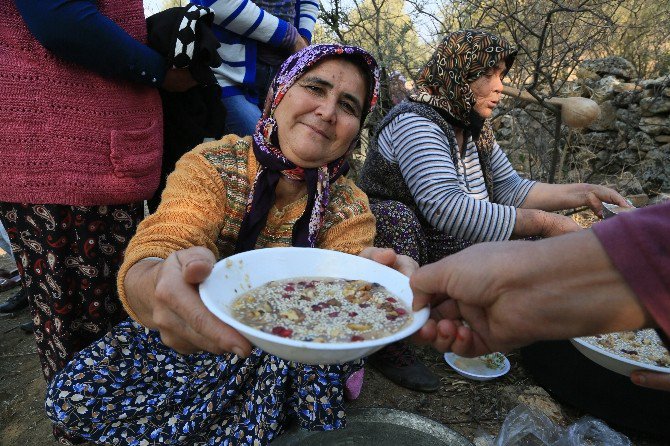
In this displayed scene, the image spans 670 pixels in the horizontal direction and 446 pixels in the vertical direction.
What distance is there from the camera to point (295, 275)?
1.47 meters

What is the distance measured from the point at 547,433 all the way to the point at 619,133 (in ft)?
19.8

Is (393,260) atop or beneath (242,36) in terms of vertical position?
beneath

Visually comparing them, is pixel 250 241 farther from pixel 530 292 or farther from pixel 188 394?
pixel 530 292

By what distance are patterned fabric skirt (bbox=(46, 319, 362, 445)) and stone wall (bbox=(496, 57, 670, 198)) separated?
492cm

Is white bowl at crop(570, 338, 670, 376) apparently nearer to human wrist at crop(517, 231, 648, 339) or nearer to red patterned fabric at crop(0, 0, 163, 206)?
human wrist at crop(517, 231, 648, 339)

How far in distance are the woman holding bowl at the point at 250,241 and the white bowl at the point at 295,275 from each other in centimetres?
13

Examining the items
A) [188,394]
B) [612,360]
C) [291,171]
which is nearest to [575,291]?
[612,360]

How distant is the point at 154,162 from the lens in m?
1.97

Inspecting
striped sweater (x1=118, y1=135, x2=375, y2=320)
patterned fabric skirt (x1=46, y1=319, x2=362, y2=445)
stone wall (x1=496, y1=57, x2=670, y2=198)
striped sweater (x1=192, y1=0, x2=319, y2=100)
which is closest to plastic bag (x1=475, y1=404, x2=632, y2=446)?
patterned fabric skirt (x1=46, y1=319, x2=362, y2=445)

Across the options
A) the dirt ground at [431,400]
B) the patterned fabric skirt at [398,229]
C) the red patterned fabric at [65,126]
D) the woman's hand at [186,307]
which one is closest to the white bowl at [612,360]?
the dirt ground at [431,400]

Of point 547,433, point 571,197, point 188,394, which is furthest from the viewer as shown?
point 571,197

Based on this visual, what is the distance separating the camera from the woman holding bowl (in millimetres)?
1715

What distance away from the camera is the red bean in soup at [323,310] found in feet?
3.85

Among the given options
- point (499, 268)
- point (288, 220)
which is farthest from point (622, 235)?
point (288, 220)
